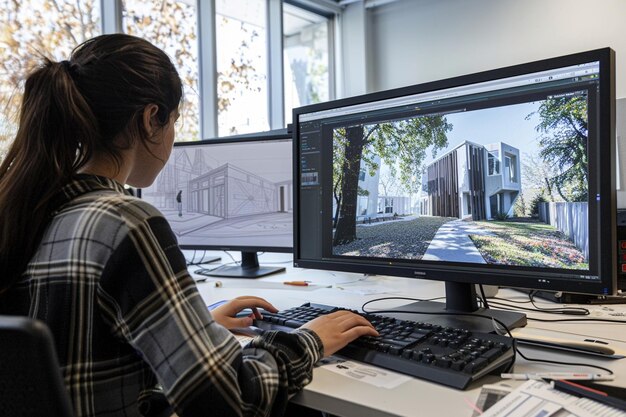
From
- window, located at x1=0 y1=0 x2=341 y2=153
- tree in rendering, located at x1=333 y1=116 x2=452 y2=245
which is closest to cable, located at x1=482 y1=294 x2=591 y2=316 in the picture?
tree in rendering, located at x1=333 y1=116 x2=452 y2=245

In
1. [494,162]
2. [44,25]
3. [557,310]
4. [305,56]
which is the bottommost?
[557,310]

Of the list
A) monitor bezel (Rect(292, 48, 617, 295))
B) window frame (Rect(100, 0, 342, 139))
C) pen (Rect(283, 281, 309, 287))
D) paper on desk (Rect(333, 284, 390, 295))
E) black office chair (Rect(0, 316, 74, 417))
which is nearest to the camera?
black office chair (Rect(0, 316, 74, 417))

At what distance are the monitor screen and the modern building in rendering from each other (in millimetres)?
695

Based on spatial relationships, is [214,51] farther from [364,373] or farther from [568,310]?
[364,373]

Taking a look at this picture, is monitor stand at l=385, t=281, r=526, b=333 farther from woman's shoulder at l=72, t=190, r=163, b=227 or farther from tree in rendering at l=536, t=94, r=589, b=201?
woman's shoulder at l=72, t=190, r=163, b=227

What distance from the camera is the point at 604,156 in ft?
2.68

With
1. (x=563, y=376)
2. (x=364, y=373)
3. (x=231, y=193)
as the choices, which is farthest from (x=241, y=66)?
(x=563, y=376)

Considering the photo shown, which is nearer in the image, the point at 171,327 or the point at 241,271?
the point at 171,327

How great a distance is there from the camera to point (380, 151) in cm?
114

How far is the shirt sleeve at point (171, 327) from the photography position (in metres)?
0.60

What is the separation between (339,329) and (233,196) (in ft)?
3.21

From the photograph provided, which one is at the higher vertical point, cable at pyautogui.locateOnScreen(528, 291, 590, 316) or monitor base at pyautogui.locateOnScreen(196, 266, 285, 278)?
monitor base at pyautogui.locateOnScreen(196, 266, 285, 278)

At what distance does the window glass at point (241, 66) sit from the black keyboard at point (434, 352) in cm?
251

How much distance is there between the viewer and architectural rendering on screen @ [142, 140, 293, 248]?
167 cm
